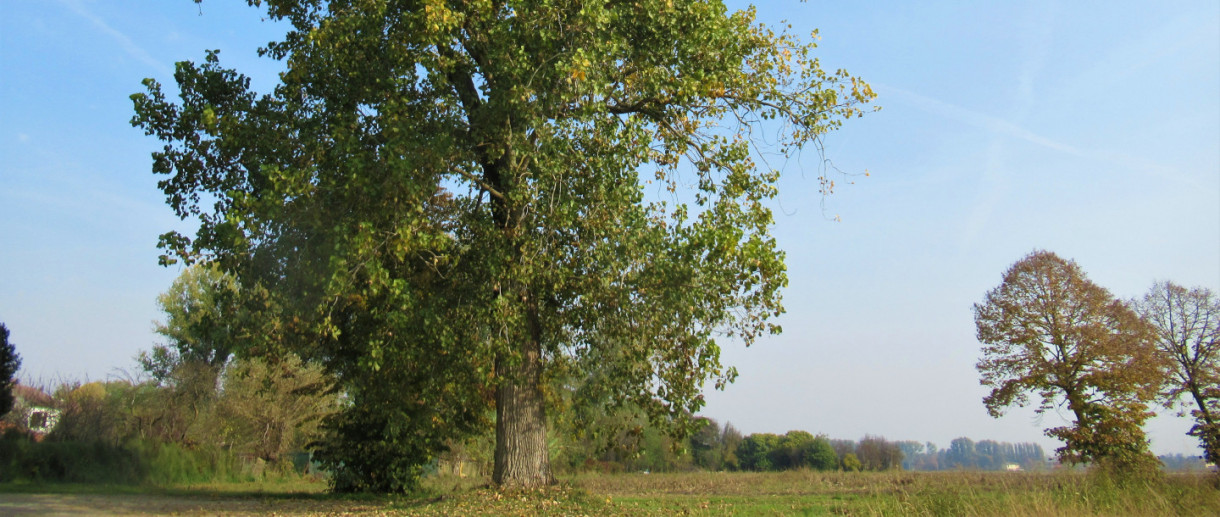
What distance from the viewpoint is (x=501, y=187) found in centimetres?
1162

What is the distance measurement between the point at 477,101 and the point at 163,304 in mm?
32519

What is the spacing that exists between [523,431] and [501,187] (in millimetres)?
3935

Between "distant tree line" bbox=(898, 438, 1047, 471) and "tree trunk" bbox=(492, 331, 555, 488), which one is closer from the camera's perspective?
"tree trunk" bbox=(492, 331, 555, 488)

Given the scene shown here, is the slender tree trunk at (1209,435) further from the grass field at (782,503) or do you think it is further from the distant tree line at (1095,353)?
the grass field at (782,503)

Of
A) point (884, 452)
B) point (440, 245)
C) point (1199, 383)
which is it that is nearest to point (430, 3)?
point (440, 245)

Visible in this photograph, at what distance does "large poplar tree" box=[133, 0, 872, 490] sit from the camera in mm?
9305

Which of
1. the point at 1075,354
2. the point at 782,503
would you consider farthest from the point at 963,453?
the point at 782,503

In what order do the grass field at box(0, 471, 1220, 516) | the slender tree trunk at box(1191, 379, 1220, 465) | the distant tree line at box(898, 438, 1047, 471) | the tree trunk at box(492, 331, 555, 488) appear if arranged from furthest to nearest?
the distant tree line at box(898, 438, 1047, 471), the slender tree trunk at box(1191, 379, 1220, 465), the tree trunk at box(492, 331, 555, 488), the grass field at box(0, 471, 1220, 516)

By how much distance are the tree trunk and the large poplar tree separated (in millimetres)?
38

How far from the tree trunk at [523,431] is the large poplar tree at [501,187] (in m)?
0.04

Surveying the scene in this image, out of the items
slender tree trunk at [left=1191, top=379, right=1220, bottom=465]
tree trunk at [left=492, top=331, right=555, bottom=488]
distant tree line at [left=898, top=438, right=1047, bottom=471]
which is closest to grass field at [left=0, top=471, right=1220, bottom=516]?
tree trunk at [left=492, top=331, right=555, bottom=488]

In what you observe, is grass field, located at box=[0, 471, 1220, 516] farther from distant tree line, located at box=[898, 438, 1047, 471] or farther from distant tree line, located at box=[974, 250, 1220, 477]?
distant tree line, located at box=[898, 438, 1047, 471]

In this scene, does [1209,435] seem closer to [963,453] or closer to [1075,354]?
[1075,354]

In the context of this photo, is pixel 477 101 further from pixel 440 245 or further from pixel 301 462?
pixel 301 462
